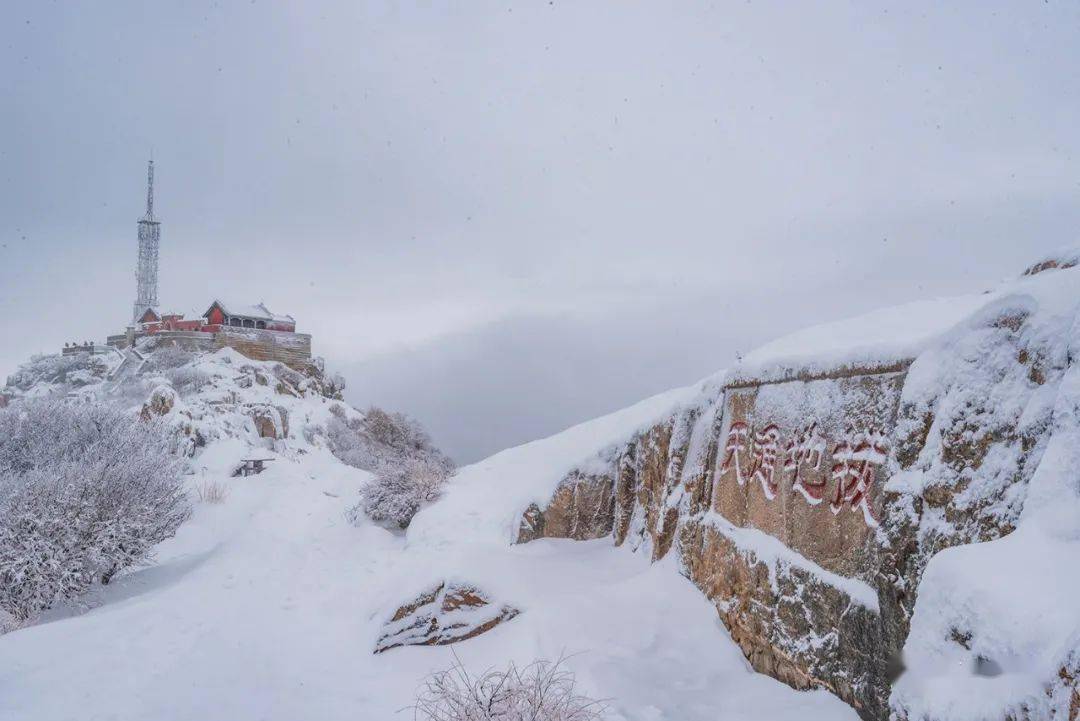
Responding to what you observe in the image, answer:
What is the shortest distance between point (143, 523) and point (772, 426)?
33.6ft

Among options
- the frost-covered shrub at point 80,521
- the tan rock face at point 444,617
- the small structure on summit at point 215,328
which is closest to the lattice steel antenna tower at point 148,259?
the small structure on summit at point 215,328

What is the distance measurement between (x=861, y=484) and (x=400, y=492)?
9897mm

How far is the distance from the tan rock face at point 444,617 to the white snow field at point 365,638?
0.13 meters

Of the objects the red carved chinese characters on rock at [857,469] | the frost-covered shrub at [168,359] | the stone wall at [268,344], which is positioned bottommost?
the frost-covered shrub at [168,359]

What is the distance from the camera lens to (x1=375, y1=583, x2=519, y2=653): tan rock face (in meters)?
6.57

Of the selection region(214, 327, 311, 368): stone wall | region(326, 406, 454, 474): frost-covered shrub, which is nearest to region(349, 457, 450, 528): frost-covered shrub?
region(326, 406, 454, 474): frost-covered shrub

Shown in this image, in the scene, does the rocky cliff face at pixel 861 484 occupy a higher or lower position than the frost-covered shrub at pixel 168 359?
higher

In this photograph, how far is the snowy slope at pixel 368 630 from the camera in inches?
195

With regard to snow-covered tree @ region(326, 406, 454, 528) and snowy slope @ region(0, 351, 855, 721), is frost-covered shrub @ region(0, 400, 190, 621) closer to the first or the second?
snowy slope @ region(0, 351, 855, 721)

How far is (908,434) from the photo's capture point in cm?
367

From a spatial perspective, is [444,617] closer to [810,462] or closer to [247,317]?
[810,462]

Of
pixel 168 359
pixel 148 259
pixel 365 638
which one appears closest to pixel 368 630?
pixel 365 638

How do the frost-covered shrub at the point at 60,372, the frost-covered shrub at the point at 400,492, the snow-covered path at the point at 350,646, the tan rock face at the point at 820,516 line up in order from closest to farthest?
the tan rock face at the point at 820,516, the snow-covered path at the point at 350,646, the frost-covered shrub at the point at 400,492, the frost-covered shrub at the point at 60,372

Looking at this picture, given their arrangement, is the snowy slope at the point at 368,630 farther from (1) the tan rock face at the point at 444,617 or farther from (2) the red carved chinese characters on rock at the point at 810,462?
(2) the red carved chinese characters on rock at the point at 810,462
